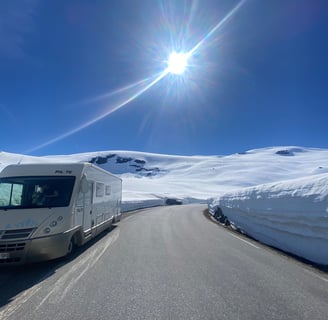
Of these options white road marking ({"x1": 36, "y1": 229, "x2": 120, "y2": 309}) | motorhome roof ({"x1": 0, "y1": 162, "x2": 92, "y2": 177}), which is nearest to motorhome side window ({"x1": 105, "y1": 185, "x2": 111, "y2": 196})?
white road marking ({"x1": 36, "y1": 229, "x2": 120, "y2": 309})

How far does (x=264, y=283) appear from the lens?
6.00 metres

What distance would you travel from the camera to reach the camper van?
7004mm

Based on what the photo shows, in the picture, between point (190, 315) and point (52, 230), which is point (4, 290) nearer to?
point (52, 230)

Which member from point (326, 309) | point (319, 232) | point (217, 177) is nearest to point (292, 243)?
point (319, 232)

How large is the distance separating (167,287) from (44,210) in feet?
13.2

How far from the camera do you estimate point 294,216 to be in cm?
855

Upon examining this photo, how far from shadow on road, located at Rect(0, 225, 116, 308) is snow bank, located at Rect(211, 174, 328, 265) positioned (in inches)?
254

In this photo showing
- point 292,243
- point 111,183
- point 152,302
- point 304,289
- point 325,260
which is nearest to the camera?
point 152,302

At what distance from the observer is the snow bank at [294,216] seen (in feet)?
24.3

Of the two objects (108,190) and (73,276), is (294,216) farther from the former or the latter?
(108,190)

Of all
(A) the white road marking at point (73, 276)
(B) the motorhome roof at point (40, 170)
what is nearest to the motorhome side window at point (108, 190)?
(A) the white road marking at point (73, 276)

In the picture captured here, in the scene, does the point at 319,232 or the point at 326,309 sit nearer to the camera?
the point at 326,309

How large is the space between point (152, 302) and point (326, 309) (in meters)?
2.82

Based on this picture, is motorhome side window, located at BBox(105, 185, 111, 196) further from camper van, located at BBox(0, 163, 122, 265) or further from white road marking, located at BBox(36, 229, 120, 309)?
white road marking, located at BBox(36, 229, 120, 309)
